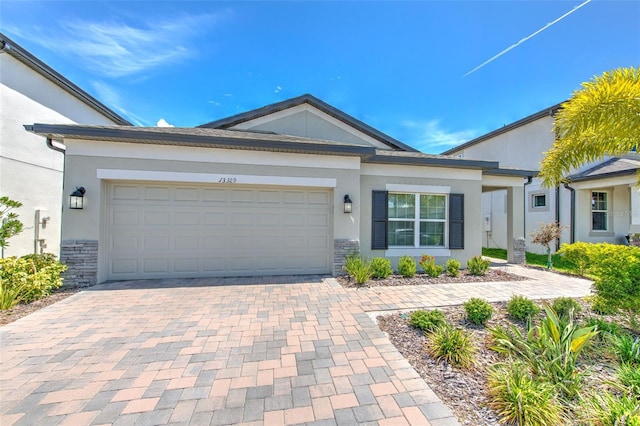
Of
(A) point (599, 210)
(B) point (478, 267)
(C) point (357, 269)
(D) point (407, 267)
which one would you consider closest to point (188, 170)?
(C) point (357, 269)

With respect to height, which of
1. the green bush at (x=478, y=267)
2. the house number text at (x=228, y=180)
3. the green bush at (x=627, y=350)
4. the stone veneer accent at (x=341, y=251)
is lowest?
the green bush at (x=627, y=350)

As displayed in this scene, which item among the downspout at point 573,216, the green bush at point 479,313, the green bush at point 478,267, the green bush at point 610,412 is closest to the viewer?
the green bush at point 610,412

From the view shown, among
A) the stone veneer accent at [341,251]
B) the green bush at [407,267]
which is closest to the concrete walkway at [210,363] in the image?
the green bush at [407,267]

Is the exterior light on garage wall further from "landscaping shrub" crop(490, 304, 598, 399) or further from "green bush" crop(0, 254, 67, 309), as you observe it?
"green bush" crop(0, 254, 67, 309)

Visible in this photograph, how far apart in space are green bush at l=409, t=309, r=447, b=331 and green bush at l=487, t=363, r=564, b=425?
1.16 meters

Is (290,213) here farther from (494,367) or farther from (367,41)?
(367,41)

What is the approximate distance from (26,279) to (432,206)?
1012cm

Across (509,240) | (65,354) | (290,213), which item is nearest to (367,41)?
(290,213)

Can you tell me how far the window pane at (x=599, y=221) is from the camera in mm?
12398

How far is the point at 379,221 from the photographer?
7.68 meters

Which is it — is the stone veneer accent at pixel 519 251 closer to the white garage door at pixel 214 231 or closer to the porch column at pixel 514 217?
the porch column at pixel 514 217

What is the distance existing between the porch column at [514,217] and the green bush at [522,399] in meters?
8.58

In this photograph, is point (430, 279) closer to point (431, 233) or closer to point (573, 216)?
point (431, 233)

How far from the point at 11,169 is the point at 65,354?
302 inches
